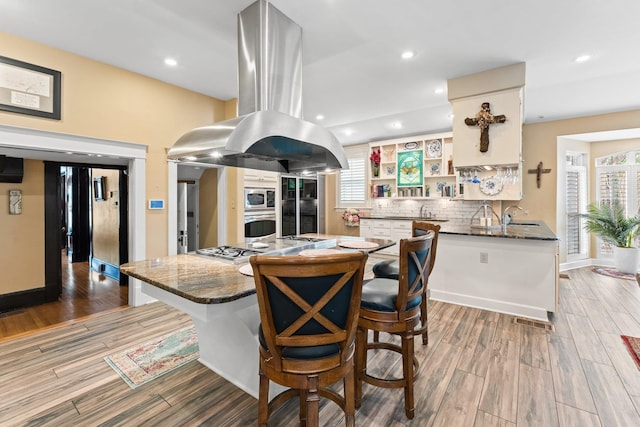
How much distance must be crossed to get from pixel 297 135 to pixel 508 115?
2858 mm

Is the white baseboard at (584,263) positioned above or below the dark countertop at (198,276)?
below

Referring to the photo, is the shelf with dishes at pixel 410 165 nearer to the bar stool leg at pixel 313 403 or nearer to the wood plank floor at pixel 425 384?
the wood plank floor at pixel 425 384

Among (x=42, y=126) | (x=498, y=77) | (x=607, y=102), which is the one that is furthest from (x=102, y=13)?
(x=607, y=102)

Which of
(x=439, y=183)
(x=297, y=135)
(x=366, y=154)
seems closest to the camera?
(x=297, y=135)

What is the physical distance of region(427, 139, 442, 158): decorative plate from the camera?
5961 millimetres

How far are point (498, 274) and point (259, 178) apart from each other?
373 cm

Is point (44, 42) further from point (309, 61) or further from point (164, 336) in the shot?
point (164, 336)

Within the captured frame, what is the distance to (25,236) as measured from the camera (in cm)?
366

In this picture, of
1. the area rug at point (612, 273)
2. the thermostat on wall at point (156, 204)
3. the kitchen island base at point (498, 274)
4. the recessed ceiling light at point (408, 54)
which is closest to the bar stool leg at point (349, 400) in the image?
the kitchen island base at point (498, 274)

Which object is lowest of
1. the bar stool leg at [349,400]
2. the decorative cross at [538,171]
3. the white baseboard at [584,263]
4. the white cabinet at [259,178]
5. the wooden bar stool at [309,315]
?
the white baseboard at [584,263]

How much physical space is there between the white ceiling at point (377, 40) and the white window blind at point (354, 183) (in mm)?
2900

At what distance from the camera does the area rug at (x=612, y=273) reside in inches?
191

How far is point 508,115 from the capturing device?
11.4ft

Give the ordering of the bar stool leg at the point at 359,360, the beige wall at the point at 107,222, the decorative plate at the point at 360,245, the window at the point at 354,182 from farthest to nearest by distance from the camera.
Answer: the window at the point at 354,182
the beige wall at the point at 107,222
the decorative plate at the point at 360,245
the bar stool leg at the point at 359,360
